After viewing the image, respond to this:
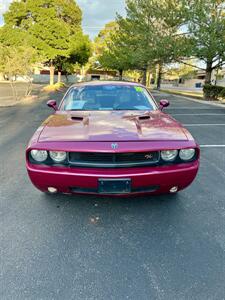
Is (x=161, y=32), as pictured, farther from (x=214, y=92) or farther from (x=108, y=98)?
(x=108, y=98)

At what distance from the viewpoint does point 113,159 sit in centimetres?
263

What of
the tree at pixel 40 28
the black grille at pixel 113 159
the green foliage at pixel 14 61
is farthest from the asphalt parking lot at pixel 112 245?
the tree at pixel 40 28

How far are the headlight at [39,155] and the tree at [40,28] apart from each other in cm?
2636

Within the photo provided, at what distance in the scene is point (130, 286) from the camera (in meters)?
2.09

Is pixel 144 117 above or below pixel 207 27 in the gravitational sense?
below

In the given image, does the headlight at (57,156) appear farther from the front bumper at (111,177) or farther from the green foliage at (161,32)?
the green foliage at (161,32)

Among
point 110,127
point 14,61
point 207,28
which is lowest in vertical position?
point 110,127

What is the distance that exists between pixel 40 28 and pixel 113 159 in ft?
96.8

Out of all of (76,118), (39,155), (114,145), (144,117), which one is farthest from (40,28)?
(114,145)

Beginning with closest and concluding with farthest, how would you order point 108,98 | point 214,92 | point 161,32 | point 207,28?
point 108,98
point 207,28
point 214,92
point 161,32

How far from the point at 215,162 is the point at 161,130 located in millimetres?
2527

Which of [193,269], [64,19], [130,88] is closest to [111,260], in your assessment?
[193,269]

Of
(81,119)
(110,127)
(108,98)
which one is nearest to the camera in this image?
(110,127)

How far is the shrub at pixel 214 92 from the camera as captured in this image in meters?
19.0
